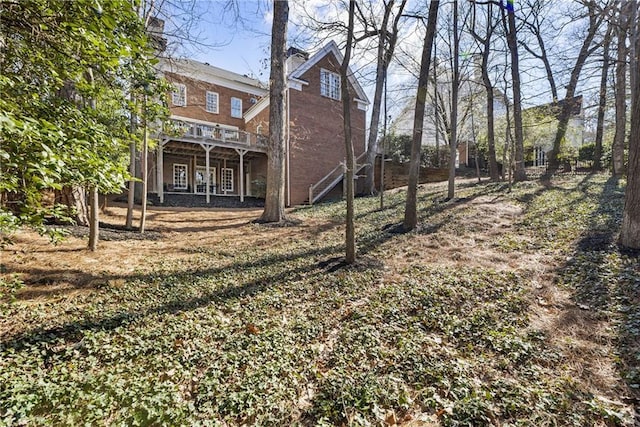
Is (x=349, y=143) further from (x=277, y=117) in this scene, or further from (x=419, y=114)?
(x=277, y=117)

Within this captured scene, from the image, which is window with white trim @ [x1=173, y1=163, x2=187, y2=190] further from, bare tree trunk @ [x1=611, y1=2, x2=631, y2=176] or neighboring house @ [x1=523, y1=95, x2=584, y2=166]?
bare tree trunk @ [x1=611, y1=2, x2=631, y2=176]

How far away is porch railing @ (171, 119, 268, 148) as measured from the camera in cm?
1612

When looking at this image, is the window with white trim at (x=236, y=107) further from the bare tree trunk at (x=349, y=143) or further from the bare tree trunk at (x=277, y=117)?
the bare tree trunk at (x=349, y=143)

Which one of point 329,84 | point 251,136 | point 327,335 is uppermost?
point 329,84

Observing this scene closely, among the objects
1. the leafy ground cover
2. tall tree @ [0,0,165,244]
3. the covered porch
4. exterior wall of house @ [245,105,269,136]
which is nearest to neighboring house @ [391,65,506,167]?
exterior wall of house @ [245,105,269,136]

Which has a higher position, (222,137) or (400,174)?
(222,137)

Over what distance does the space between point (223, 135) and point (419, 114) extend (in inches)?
491

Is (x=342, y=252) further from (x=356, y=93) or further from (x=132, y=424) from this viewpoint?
(x=356, y=93)

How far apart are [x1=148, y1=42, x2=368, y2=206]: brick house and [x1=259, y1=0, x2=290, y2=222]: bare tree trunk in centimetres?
528

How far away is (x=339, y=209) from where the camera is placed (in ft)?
38.5

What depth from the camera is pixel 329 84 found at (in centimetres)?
1819

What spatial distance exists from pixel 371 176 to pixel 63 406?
1420 centimetres

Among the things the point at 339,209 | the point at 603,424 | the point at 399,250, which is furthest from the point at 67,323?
the point at 339,209

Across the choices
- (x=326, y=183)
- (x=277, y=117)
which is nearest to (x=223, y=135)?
(x=326, y=183)
